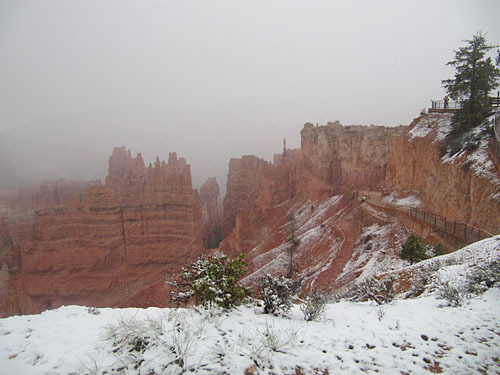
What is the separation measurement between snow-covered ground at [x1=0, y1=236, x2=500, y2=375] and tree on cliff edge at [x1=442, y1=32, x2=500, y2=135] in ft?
57.1

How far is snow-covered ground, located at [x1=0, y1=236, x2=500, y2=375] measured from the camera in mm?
4188

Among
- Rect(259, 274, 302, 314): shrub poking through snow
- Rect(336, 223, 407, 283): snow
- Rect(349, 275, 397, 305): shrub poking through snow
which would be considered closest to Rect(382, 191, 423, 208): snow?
Rect(336, 223, 407, 283): snow

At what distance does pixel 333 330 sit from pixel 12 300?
164 ft

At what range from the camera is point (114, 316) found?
6.31 meters

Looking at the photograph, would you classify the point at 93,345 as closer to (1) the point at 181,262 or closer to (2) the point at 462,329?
(2) the point at 462,329

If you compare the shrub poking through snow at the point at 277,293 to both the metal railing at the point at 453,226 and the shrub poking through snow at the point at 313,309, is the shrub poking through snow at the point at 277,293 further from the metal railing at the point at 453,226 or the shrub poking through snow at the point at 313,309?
the metal railing at the point at 453,226

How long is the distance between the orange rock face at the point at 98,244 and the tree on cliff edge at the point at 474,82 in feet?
128

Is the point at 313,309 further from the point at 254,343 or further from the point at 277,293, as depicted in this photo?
the point at 254,343

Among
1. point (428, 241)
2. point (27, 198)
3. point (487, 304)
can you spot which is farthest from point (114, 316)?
point (27, 198)

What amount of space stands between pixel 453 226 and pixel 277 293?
15472mm

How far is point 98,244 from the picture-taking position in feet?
136

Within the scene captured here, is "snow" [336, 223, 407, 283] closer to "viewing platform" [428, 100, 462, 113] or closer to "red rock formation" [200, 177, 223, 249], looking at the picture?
"viewing platform" [428, 100, 462, 113]

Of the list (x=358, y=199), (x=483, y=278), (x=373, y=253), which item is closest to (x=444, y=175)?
(x=373, y=253)

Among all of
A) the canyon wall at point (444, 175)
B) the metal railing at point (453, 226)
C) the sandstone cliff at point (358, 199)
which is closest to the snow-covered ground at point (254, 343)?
the sandstone cliff at point (358, 199)
